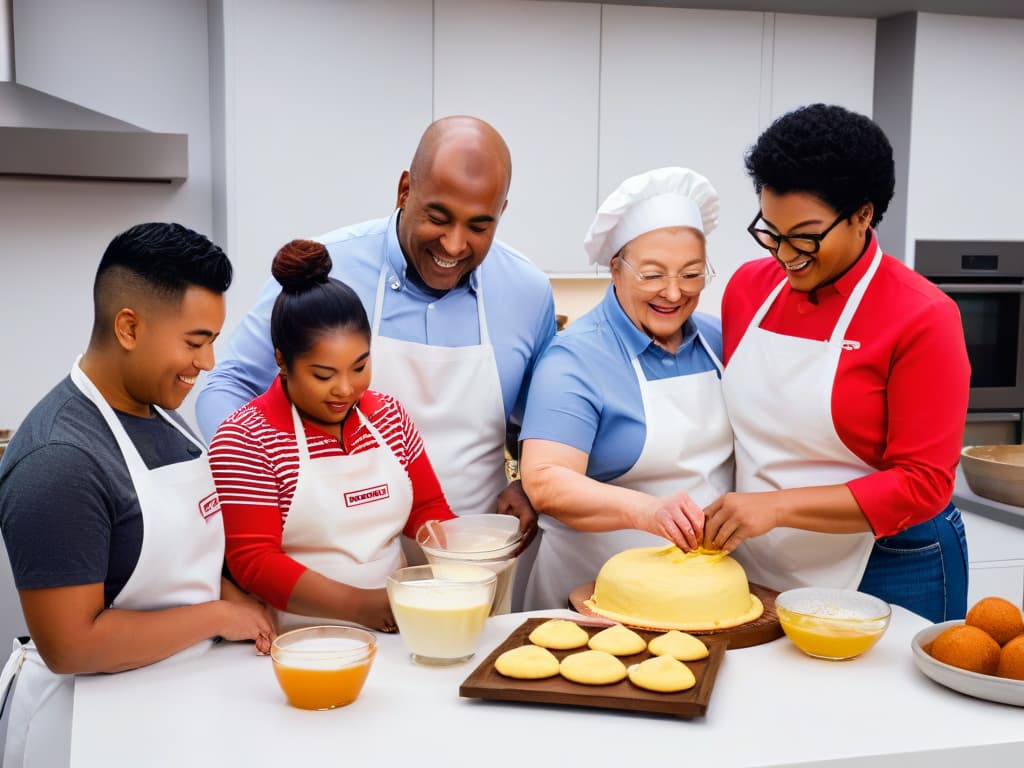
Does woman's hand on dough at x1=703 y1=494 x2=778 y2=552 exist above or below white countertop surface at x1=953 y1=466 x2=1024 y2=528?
above

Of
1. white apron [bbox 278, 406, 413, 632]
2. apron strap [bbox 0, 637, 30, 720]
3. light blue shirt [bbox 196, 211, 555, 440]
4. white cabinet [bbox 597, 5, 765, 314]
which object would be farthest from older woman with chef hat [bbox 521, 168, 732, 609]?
white cabinet [bbox 597, 5, 765, 314]

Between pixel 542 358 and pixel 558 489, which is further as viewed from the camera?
pixel 542 358

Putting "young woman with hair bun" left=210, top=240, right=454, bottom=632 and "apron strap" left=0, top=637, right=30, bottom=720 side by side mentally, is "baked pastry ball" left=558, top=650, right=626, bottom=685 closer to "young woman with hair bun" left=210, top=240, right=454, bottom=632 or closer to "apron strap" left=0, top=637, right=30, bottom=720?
"young woman with hair bun" left=210, top=240, right=454, bottom=632

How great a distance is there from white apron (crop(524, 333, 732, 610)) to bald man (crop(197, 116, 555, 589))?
0.13 meters

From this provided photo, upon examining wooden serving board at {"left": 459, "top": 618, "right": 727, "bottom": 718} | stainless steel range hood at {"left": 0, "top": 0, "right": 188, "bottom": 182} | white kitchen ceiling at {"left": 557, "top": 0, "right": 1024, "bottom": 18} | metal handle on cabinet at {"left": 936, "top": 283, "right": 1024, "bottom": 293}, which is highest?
white kitchen ceiling at {"left": 557, "top": 0, "right": 1024, "bottom": 18}

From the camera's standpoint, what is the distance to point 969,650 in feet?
3.88

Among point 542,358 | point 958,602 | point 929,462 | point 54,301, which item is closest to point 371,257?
point 542,358

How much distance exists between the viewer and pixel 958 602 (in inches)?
66.2

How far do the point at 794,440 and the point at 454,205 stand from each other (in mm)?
670

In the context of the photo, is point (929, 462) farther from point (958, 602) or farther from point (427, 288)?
point (427, 288)

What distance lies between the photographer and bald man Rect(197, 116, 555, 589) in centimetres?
163

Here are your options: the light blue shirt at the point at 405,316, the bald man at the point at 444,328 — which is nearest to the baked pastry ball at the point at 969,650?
the bald man at the point at 444,328

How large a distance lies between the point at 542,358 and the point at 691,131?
1.92 m

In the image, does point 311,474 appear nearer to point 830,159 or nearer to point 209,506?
point 209,506
